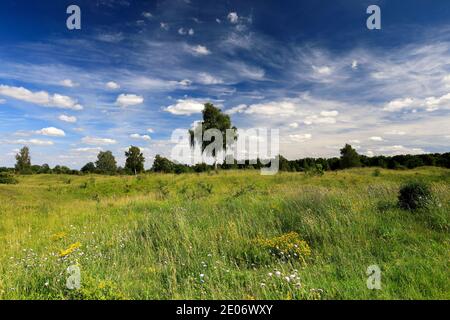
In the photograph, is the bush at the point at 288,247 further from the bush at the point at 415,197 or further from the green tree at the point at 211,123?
the green tree at the point at 211,123

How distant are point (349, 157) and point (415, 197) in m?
46.4

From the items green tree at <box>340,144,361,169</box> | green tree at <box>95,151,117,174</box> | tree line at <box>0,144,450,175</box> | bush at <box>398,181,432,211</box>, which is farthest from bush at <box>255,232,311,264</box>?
green tree at <box>95,151,117,174</box>

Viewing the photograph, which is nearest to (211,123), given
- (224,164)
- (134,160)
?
(224,164)

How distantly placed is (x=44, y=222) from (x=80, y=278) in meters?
8.39

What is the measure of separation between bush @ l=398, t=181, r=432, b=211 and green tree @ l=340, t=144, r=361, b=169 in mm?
45810

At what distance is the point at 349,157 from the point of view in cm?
5141

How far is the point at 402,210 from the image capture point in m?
8.23

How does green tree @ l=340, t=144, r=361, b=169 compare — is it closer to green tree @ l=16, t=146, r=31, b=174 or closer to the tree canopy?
the tree canopy

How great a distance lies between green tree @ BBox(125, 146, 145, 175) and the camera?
159 feet

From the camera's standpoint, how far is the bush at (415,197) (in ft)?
26.8

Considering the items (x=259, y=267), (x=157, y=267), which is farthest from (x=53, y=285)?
(x=259, y=267)

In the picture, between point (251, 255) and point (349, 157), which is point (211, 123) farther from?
point (251, 255)

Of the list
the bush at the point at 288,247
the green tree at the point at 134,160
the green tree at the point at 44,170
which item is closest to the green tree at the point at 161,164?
the green tree at the point at 134,160
